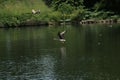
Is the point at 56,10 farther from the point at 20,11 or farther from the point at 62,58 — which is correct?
the point at 62,58

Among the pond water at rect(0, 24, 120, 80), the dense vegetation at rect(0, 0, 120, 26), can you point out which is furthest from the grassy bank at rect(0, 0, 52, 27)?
the pond water at rect(0, 24, 120, 80)

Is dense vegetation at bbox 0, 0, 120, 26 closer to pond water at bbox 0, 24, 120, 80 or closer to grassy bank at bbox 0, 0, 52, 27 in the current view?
grassy bank at bbox 0, 0, 52, 27

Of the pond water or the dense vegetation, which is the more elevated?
the dense vegetation

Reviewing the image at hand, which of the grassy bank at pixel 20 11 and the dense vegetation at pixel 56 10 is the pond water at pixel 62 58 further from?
the dense vegetation at pixel 56 10

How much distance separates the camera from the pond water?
3701cm

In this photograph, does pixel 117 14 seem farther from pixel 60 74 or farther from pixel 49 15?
pixel 60 74

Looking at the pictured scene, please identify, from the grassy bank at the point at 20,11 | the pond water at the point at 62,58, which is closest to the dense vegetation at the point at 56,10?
the grassy bank at the point at 20,11

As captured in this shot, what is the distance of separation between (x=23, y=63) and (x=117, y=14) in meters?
59.7

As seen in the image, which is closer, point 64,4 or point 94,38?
point 94,38

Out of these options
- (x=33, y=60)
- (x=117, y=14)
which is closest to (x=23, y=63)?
(x=33, y=60)

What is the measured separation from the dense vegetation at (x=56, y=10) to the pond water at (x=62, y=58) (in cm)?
2958

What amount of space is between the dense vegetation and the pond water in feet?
97.0

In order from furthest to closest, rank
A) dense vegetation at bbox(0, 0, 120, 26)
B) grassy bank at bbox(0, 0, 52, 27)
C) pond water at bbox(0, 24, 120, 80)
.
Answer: dense vegetation at bbox(0, 0, 120, 26), grassy bank at bbox(0, 0, 52, 27), pond water at bbox(0, 24, 120, 80)

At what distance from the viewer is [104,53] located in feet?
156
